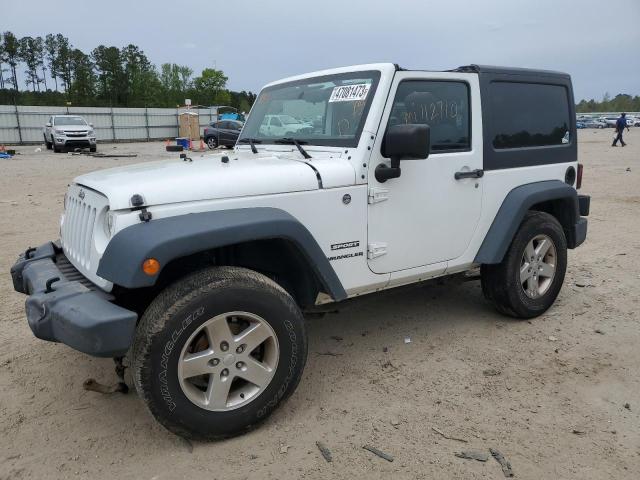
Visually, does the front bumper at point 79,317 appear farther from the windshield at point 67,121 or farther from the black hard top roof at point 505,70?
the windshield at point 67,121

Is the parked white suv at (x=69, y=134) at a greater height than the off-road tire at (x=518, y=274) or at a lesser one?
greater

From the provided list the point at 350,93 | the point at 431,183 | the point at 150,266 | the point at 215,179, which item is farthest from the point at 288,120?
the point at 150,266

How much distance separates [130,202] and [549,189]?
10.7ft

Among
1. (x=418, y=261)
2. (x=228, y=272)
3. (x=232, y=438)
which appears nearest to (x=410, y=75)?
(x=418, y=261)

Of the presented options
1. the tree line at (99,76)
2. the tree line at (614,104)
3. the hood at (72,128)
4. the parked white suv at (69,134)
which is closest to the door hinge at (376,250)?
the parked white suv at (69,134)

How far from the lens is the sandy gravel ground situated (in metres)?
2.62

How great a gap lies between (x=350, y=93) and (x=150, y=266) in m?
1.83

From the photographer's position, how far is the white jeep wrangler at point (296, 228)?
2543 millimetres

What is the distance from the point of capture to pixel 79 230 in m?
3.08

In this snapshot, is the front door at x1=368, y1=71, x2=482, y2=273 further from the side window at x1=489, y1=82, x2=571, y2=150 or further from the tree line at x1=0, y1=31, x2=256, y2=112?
the tree line at x1=0, y1=31, x2=256, y2=112

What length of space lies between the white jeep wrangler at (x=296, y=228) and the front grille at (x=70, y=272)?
15 millimetres

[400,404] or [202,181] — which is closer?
[202,181]

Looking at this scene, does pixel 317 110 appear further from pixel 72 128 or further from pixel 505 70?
pixel 72 128

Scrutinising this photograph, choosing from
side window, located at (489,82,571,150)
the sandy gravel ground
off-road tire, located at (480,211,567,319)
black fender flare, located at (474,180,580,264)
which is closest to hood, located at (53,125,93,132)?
the sandy gravel ground
